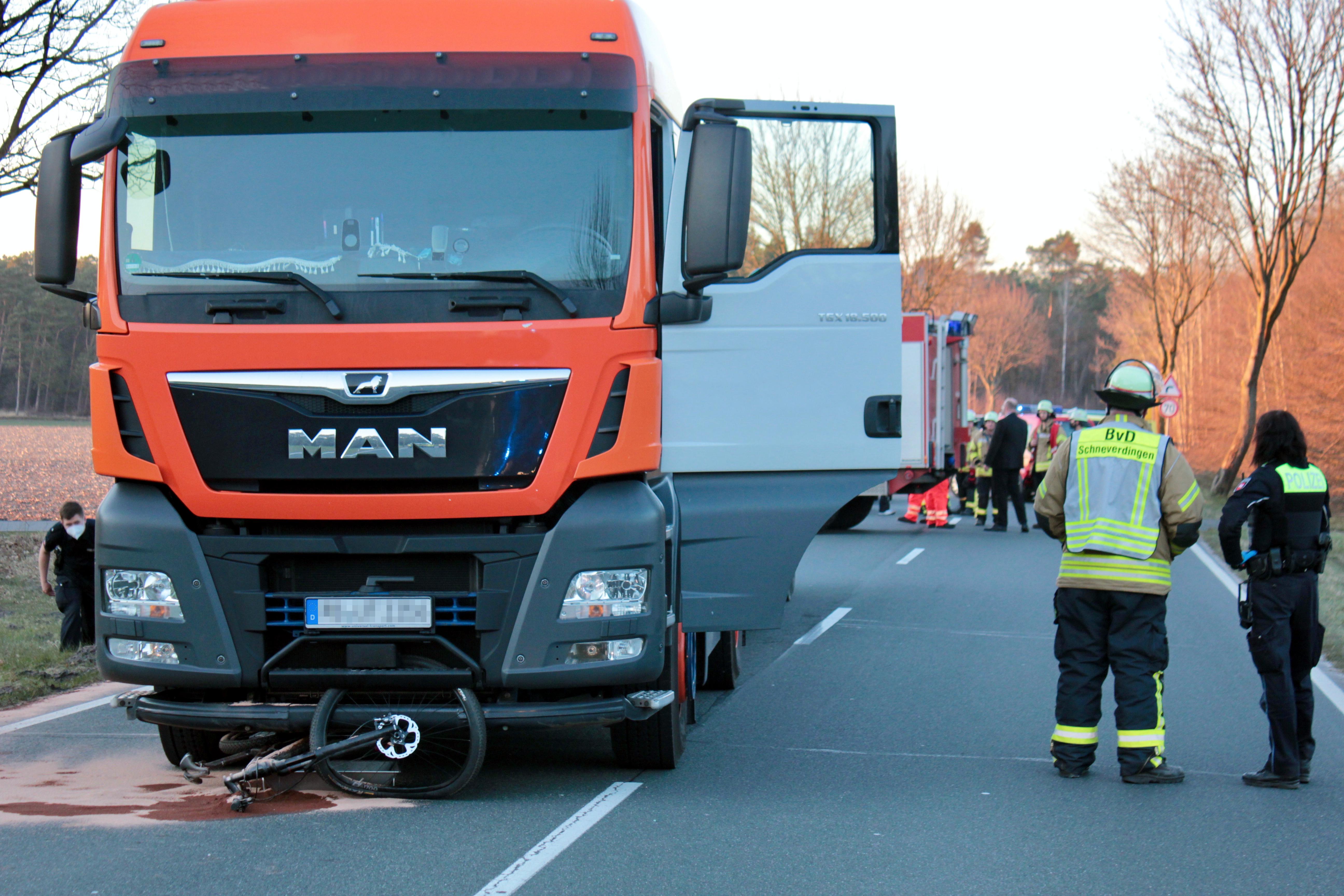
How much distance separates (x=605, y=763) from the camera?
635 centimetres

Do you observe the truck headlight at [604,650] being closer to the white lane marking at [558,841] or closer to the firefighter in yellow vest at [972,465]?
the white lane marking at [558,841]

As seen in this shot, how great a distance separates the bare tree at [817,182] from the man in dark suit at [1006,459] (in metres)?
12.4

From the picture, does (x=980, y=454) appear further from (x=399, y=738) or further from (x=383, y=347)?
(x=383, y=347)

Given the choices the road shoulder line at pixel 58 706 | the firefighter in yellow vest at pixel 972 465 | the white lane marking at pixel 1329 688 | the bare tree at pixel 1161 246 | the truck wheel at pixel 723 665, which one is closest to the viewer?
the road shoulder line at pixel 58 706

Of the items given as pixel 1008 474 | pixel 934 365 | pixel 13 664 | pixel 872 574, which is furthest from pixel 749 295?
pixel 1008 474

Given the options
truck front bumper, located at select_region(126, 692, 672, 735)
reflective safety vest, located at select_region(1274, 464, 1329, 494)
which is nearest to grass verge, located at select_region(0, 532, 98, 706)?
truck front bumper, located at select_region(126, 692, 672, 735)

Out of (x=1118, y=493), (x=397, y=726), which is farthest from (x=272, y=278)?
(x=1118, y=493)

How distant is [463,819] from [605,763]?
45.9 inches

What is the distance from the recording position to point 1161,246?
129ft

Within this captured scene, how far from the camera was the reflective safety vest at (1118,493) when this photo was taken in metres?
6.02

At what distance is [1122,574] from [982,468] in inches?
643

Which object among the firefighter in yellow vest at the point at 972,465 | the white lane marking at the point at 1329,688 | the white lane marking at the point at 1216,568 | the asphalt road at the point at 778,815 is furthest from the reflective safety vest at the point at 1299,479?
the firefighter in yellow vest at the point at 972,465

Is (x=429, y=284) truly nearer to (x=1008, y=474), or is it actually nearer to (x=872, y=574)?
(x=872, y=574)

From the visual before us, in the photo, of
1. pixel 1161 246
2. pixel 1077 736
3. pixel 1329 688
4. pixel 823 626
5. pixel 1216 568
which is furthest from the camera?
pixel 1161 246
